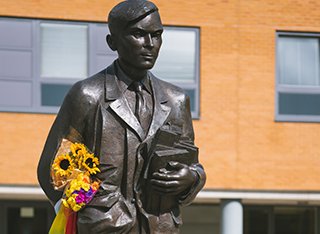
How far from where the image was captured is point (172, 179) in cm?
457

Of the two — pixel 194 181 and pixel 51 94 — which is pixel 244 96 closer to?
pixel 51 94

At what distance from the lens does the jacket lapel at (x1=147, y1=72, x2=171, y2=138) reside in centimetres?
475

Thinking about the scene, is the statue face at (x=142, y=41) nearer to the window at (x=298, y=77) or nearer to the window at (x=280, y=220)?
the window at (x=298, y=77)

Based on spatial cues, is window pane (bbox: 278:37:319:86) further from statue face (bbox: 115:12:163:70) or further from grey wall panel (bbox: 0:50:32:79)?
statue face (bbox: 115:12:163:70)

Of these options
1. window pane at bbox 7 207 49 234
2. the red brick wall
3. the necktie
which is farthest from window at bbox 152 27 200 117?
the necktie

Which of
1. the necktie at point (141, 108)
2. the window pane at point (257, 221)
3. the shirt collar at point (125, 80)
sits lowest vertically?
the window pane at point (257, 221)

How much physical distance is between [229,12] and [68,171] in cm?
1697

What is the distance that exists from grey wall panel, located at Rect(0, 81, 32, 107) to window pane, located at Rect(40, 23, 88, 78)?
0.52 m

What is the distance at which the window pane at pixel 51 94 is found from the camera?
20.8 m

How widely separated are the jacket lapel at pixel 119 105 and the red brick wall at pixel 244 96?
16.4m

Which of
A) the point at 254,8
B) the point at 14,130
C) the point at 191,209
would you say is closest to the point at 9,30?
the point at 14,130

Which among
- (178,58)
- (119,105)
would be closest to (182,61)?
(178,58)

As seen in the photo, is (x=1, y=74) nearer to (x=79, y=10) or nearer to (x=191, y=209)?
(x=79, y=10)

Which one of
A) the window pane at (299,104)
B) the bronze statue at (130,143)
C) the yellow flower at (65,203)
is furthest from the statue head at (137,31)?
the window pane at (299,104)
